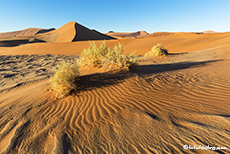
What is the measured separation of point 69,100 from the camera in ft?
11.6

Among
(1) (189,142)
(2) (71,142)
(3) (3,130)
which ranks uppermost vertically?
(1) (189,142)

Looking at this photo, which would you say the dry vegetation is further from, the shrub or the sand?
the sand

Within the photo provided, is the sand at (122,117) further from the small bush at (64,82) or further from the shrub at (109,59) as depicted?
the shrub at (109,59)

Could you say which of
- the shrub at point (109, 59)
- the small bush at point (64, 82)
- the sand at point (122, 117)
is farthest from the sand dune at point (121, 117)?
the shrub at point (109, 59)

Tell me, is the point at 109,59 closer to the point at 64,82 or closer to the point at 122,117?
the point at 64,82

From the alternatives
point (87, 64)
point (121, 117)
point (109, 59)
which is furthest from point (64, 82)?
point (87, 64)

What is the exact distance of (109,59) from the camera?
5.14 m

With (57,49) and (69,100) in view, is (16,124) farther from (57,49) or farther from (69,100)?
(57,49)

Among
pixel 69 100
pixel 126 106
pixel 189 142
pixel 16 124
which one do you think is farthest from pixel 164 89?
pixel 16 124

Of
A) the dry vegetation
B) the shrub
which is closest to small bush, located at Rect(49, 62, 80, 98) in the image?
the dry vegetation

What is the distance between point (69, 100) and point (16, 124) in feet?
3.85

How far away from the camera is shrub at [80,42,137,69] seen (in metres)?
Result: 4.89

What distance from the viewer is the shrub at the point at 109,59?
489cm

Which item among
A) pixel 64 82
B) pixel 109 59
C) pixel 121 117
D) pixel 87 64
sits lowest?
pixel 121 117
